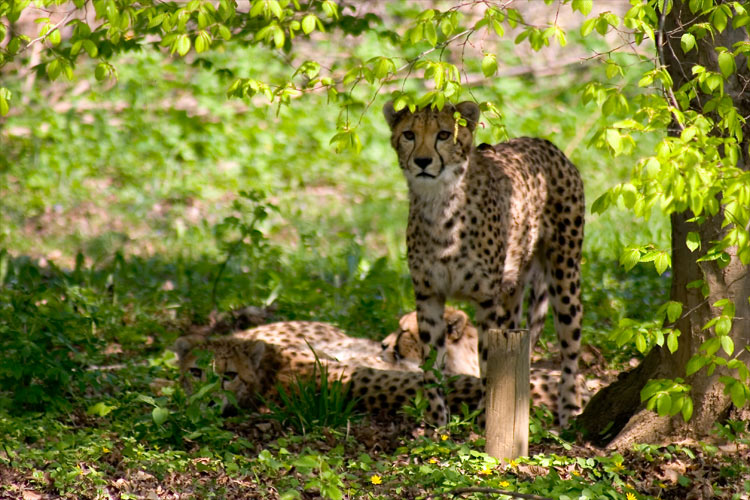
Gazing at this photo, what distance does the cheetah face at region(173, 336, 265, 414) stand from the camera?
642cm

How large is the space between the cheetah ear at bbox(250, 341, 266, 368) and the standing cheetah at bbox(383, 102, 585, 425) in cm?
110

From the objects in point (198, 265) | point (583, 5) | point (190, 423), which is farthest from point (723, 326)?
point (198, 265)

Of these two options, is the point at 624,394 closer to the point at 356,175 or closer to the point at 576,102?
the point at 356,175

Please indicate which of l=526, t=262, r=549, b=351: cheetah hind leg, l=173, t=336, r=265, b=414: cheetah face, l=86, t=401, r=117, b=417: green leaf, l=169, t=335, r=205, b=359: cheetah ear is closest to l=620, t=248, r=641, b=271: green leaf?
l=86, t=401, r=117, b=417: green leaf

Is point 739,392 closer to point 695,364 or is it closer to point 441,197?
point 695,364

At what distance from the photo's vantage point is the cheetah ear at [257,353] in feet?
21.5

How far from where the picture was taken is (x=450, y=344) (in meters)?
7.36

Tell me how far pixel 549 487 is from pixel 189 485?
1637mm

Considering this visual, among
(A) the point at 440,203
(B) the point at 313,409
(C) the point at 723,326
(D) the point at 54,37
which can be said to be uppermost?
(D) the point at 54,37

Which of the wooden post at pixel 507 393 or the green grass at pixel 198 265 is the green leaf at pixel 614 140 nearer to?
the green grass at pixel 198 265

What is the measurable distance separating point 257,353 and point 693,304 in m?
2.79

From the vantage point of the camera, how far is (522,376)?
15.7 feet

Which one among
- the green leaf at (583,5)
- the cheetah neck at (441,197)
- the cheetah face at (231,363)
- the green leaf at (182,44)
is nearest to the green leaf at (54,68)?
the green leaf at (182,44)

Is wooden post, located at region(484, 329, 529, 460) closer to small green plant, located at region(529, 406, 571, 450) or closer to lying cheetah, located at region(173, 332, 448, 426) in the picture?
small green plant, located at region(529, 406, 571, 450)
